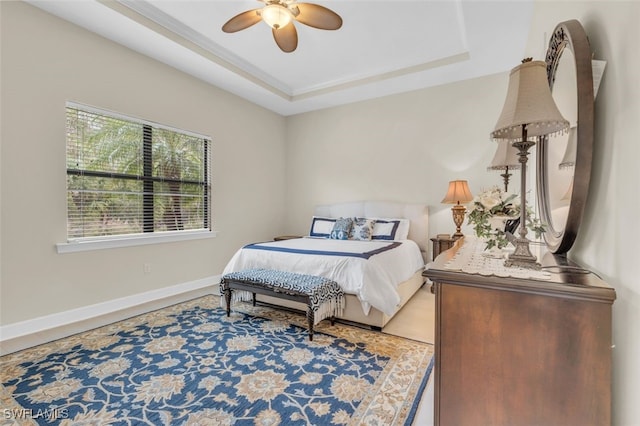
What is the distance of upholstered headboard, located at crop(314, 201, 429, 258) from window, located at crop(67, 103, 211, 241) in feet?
6.81

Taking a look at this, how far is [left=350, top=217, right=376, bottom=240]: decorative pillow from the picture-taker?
13.6 ft

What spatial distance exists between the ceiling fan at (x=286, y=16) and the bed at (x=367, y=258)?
2094mm

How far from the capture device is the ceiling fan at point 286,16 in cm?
232

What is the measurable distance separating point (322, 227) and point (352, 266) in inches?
77.6

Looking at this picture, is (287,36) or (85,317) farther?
(85,317)

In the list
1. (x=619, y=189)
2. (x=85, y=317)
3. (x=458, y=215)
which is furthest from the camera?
(x=458, y=215)

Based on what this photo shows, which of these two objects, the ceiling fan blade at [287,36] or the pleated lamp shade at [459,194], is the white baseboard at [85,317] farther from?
the pleated lamp shade at [459,194]

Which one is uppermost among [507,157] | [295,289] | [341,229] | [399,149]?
[399,149]

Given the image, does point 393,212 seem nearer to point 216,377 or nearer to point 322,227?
point 322,227

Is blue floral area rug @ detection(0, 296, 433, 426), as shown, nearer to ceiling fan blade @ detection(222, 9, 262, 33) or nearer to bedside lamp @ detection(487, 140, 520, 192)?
bedside lamp @ detection(487, 140, 520, 192)


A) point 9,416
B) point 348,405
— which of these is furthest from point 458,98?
point 9,416

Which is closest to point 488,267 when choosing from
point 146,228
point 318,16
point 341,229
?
point 318,16

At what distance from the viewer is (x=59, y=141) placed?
9.10ft

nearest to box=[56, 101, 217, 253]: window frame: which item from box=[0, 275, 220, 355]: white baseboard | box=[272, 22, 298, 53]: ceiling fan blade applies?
box=[0, 275, 220, 355]: white baseboard
